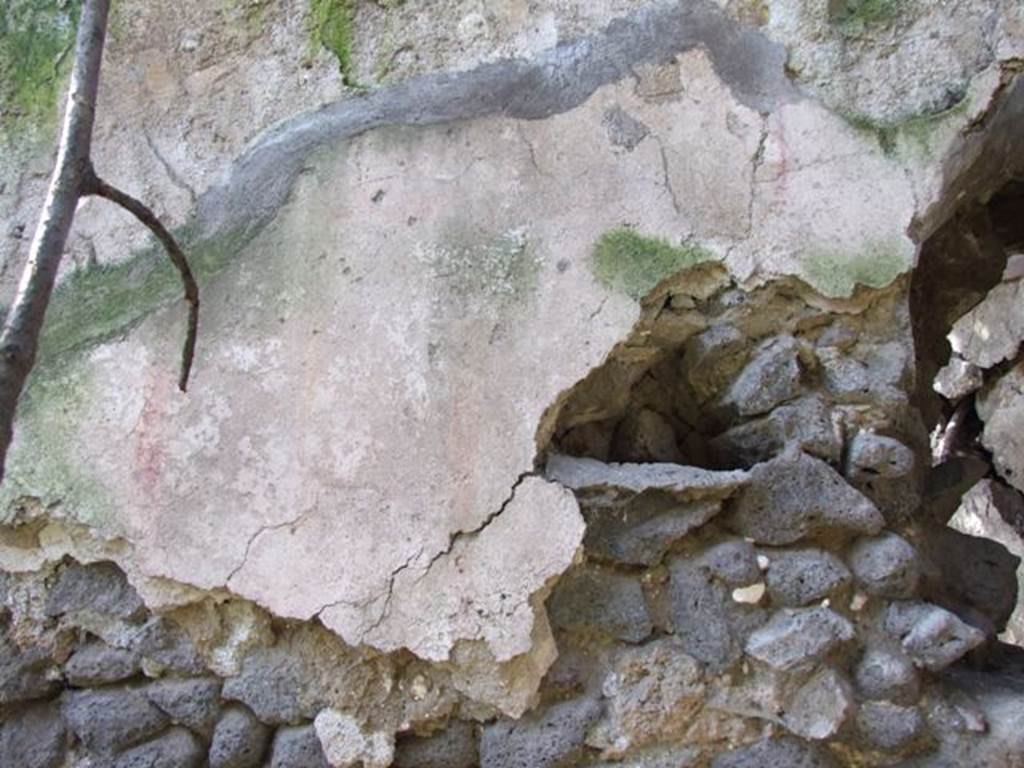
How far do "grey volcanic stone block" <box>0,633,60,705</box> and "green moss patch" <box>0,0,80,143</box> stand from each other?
0.88m

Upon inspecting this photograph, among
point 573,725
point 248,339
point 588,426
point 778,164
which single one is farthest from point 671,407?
point 248,339

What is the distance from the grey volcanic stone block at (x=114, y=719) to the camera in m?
1.61

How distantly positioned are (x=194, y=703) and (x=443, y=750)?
14.9 inches

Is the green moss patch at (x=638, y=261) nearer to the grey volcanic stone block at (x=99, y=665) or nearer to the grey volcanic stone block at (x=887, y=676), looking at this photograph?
the grey volcanic stone block at (x=887, y=676)

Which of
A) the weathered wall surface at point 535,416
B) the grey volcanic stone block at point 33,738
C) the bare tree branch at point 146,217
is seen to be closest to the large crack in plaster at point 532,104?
the weathered wall surface at point 535,416

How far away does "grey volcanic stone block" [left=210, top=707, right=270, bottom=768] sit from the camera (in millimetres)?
1571

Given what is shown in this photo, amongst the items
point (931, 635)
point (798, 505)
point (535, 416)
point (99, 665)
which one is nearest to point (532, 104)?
point (535, 416)

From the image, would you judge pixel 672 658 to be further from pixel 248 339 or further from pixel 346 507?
pixel 248 339

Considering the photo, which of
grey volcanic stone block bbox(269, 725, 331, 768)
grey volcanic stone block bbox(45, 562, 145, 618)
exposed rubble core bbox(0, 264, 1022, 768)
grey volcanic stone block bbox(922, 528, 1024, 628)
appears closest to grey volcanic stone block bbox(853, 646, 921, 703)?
exposed rubble core bbox(0, 264, 1022, 768)

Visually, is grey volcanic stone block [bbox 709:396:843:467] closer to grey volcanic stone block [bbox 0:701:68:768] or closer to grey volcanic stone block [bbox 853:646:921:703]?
grey volcanic stone block [bbox 853:646:921:703]

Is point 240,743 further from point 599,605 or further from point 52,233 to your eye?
point 52,233

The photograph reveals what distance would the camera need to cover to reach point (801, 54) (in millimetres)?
1680

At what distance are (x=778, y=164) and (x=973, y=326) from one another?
6.45 ft

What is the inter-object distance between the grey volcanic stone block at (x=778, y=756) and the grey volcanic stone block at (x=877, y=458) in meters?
0.38
